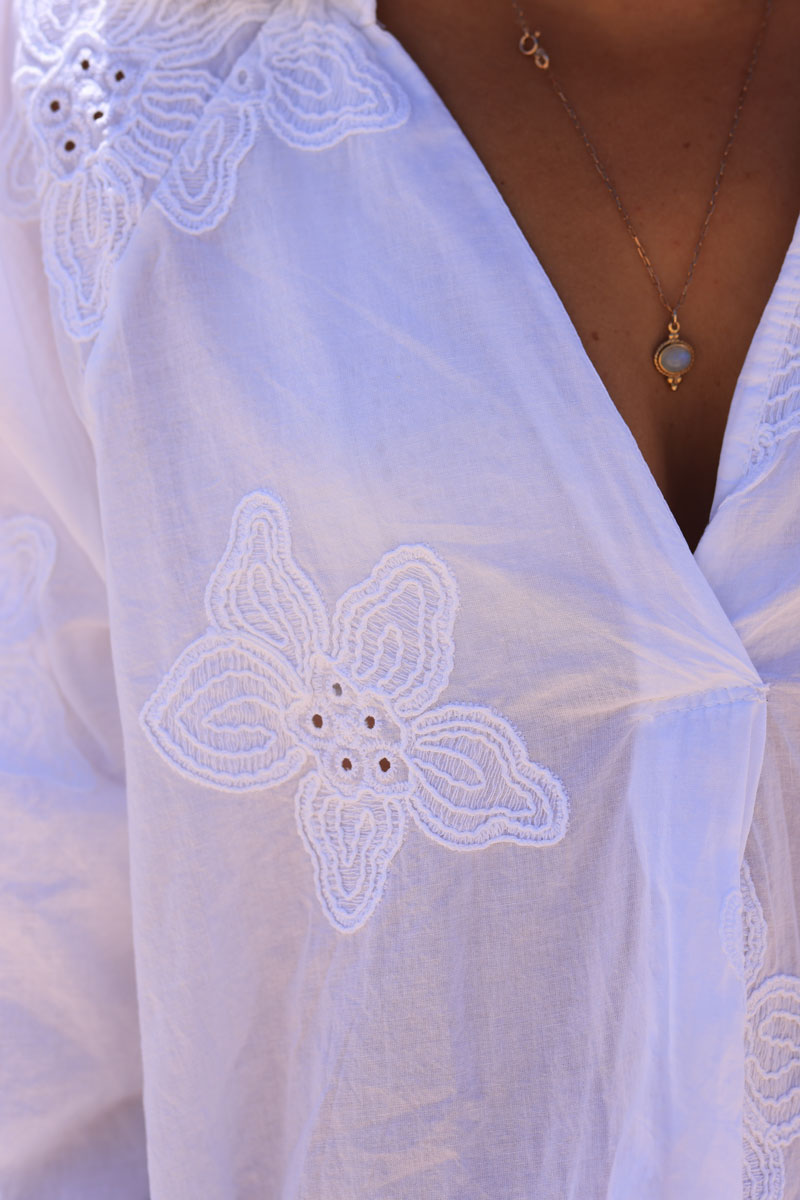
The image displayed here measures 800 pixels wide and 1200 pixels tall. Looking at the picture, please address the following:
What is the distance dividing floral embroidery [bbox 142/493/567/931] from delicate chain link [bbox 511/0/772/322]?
1.10 feet

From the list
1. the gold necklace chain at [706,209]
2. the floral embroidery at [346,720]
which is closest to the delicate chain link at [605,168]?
the gold necklace chain at [706,209]

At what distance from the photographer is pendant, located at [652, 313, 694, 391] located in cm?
88

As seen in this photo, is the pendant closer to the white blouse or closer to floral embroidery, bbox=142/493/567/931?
the white blouse

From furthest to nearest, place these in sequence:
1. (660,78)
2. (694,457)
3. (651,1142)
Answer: (660,78) → (694,457) → (651,1142)

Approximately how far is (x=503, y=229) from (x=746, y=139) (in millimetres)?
295

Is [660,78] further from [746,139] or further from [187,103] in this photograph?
[187,103]

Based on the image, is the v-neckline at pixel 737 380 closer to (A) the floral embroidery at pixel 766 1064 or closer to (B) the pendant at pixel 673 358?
(B) the pendant at pixel 673 358

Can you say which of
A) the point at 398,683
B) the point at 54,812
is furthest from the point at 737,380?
the point at 54,812

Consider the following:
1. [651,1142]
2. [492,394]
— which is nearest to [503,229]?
[492,394]

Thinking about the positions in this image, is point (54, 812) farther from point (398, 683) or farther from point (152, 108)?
point (152, 108)

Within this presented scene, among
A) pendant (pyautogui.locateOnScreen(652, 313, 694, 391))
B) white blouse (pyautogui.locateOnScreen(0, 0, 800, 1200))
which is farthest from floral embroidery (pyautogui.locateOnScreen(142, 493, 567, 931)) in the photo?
pendant (pyautogui.locateOnScreen(652, 313, 694, 391))

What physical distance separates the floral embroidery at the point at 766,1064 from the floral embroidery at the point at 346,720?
7.3 inches

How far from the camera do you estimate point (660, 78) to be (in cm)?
97

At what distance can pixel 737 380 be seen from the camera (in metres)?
0.89
